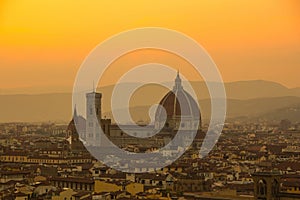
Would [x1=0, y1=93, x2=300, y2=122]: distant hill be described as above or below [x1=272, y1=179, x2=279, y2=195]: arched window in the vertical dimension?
above

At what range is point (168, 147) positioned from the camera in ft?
95.3

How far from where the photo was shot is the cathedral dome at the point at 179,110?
3322 cm

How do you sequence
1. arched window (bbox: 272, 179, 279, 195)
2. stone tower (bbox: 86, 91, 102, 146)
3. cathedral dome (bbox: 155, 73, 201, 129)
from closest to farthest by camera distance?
arched window (bbox: 272, 179, 279, 195), stone tower (bbox: 86, 91, 102, 146), cathedral dome (bbox: 155, 73, 201, 129)

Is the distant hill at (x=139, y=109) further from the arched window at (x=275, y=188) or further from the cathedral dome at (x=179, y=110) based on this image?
the arched window at (x=275, y=188)

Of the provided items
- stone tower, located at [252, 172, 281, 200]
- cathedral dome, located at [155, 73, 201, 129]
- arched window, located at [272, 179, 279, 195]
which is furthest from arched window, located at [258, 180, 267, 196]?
cathedral dome, located at [155, 73, 201, 129]

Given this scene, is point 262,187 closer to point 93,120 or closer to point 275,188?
point 275,188

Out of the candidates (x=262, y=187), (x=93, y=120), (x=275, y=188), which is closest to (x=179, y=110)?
(x=93, y=120)

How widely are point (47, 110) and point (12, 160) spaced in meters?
25.0

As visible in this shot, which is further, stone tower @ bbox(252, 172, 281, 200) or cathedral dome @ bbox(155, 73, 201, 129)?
cathedral dome @ bbox(155, 73, 201, 129)

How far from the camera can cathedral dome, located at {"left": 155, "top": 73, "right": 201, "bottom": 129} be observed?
109 feet

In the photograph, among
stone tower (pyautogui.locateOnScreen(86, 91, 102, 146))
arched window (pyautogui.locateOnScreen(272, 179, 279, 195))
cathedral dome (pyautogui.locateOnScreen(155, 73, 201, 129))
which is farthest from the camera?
cathedral dome (pyautogui.locateOnScreen(155, 73, 201, 129))

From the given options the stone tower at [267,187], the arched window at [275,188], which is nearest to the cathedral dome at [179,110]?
the stone tower at [267,187]

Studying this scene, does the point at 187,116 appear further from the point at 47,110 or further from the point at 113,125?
the point at 47,110

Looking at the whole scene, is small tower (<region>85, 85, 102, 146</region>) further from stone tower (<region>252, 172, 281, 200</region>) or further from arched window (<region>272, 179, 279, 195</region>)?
arched window (<region>272, 179, 279, 195</region>)
